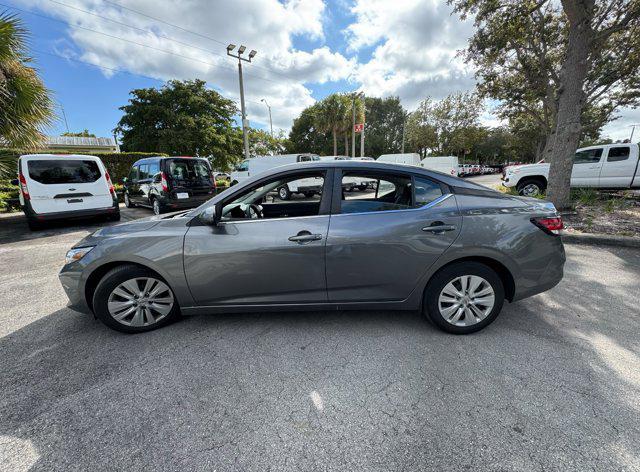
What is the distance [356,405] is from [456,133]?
40320mm

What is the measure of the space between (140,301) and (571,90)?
28.9 feet

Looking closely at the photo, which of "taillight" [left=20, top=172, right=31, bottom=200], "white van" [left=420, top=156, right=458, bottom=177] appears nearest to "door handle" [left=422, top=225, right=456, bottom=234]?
"taillight" [left=20, top=172, right=31, bottom=200]

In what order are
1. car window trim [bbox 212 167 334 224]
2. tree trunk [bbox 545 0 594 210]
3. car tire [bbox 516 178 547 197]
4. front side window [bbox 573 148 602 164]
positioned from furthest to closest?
car tire [bbox 516 178 547 197]
front side window [bbox 573 148 602 164]
tree trunk [bbox 545 0 594 210]
car window trim [bbox 212 167 334 224]

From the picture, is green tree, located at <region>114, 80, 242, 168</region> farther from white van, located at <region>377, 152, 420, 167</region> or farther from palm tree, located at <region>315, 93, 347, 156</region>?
white van, located at <region>377, 152, 420, 167</region>

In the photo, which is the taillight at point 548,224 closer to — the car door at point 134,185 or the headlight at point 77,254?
the headlight at point 77,254

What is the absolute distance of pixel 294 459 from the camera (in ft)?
5.16

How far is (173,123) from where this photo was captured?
23.6m

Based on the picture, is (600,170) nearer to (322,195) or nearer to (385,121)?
(322,195)

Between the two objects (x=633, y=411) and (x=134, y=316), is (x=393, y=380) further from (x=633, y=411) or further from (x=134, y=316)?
(x=134, y=316)

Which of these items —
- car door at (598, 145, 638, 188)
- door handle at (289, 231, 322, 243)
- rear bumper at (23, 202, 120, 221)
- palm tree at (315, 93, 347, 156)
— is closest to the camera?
door handle at (289, 231, 322, 243)

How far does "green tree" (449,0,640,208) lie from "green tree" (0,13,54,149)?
10.6 metres

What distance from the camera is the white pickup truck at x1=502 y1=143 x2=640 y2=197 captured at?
898 centimetres

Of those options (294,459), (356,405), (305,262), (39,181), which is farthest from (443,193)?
(39,181)

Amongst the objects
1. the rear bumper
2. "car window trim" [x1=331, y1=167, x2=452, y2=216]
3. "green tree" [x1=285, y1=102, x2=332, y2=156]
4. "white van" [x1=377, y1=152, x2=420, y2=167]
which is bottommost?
the rear bumper
